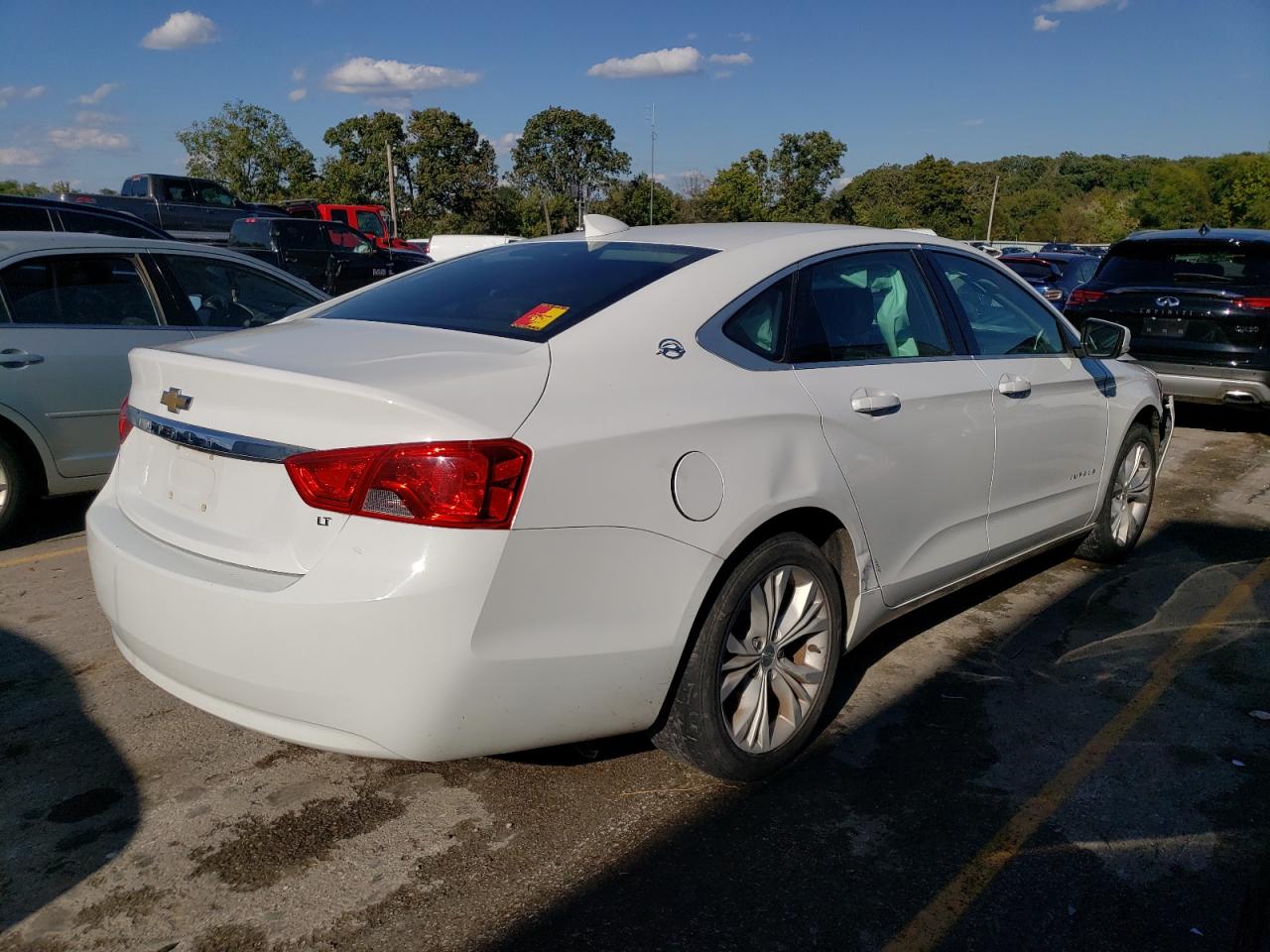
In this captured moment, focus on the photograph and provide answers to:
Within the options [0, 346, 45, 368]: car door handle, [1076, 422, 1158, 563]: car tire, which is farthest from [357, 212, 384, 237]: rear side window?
[1076, 422, 1158, 563]: car tire

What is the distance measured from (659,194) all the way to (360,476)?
60139 millimetres

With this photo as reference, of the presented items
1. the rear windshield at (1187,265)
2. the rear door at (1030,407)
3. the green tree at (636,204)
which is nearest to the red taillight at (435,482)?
the rear door at (1030,407)

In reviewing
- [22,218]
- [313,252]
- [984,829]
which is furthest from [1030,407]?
[313,252]

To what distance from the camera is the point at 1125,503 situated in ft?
17.6

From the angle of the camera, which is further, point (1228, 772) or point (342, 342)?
point (1228, 772)

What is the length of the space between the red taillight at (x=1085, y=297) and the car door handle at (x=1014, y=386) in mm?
5932

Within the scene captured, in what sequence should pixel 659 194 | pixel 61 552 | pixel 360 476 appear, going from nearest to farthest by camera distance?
pixel 360 476, pixel 61 552, pixel 659 194

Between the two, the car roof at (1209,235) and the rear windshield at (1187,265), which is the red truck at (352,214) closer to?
the rear windshield at (1187,265)

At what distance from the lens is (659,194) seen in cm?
6022

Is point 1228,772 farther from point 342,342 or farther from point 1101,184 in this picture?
point 1101,184

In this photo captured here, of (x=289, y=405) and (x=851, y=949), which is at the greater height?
(x=289, y=405)

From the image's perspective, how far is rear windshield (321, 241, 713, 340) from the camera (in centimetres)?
301

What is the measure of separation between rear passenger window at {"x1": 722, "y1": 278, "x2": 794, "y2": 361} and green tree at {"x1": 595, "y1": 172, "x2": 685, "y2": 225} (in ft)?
160

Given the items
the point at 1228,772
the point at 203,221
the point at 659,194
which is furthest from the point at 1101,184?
the point at 1228,772
